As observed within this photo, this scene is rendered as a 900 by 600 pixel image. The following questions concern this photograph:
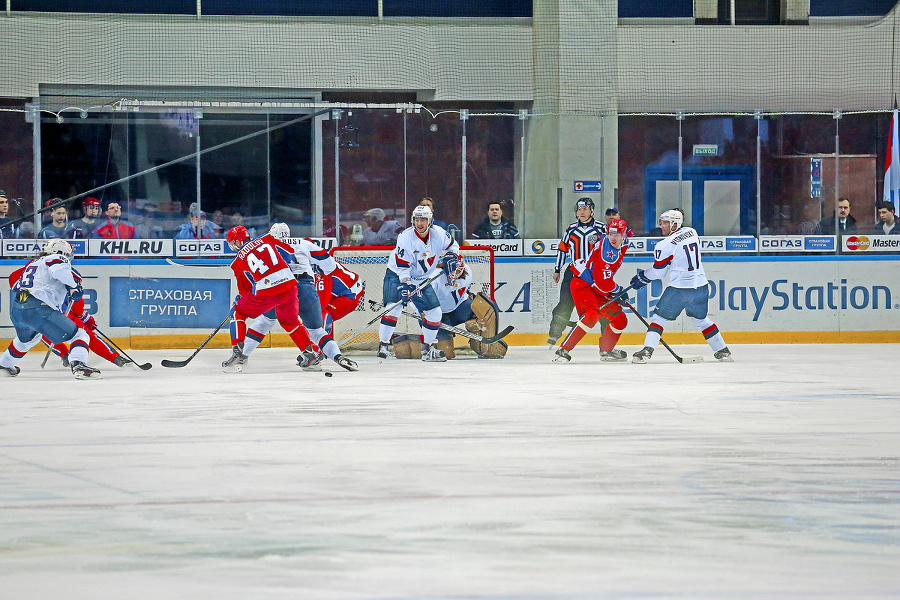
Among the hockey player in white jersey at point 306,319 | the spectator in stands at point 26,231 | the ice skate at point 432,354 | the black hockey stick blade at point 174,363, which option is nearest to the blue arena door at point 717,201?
the ice skate at point 432,354

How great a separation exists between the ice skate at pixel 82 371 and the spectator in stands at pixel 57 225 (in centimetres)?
330

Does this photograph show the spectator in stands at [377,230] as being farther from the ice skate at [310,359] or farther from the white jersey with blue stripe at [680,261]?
the white jersey with blue stripe at [680,261]

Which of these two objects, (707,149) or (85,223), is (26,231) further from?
(707,149)

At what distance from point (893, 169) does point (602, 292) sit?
5.00m

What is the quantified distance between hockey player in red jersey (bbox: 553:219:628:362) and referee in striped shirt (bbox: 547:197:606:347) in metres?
0.71

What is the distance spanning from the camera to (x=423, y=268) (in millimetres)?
11414

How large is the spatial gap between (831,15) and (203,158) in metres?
9.42

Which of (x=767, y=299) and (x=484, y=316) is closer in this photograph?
(x=484, y=316)

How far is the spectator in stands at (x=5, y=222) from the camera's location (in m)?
12.7

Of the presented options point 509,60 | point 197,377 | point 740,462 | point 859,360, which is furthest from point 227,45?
point 740,462

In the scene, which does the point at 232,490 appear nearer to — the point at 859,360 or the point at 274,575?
the point at 274,575

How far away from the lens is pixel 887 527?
4289mm

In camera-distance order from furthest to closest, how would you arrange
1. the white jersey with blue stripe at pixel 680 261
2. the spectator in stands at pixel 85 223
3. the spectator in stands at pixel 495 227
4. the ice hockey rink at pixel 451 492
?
the spectator in stands at pixel 495 227 → the spectator in stands at pixel 85 223 → the white jersey with blue stripe at pixel 680 261 → the ice hockey rink at pixel 451 492

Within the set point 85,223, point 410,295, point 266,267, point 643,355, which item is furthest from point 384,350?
point 85,223
